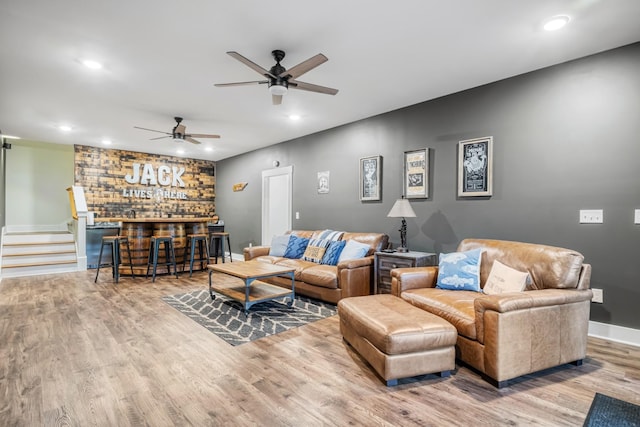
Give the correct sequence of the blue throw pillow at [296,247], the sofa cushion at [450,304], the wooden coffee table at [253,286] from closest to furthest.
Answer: the sofa cushion at [450,304] → the wooden coffee table at [253,286] → the blue throw pillow at [296,247]

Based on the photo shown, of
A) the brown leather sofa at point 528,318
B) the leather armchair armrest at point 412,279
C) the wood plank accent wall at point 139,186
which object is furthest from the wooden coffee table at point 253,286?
the wood plank accent wall at point 139,186

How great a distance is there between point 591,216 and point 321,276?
2814 mm

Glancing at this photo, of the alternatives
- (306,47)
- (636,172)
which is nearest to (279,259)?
(306,47)

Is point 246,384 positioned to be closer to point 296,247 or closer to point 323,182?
point 296,247

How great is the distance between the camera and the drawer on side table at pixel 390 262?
3599 millimetres

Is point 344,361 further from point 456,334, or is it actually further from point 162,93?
point 162,93

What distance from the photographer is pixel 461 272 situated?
294 centimetres

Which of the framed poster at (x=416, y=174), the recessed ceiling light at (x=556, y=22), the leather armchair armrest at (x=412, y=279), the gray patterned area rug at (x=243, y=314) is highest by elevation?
the recessed ceiling light at (x=556, y=22)

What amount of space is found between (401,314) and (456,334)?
0.39m

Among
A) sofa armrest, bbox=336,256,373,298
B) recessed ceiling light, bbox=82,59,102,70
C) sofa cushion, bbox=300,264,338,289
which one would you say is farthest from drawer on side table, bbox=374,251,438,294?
recessed ceiling light, bbox=82,59,102,70

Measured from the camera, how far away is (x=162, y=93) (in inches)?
156

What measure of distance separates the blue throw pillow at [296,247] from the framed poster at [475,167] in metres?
2.41

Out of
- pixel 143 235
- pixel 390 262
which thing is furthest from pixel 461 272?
pixel 143 235

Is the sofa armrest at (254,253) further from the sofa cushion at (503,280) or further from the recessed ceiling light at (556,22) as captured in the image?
the recessed ceiling light at (556,22)
